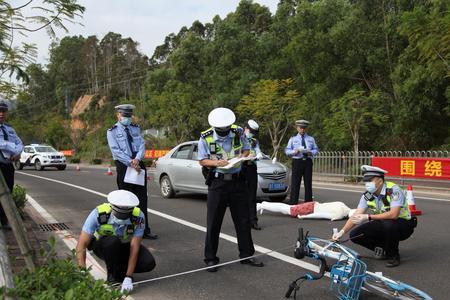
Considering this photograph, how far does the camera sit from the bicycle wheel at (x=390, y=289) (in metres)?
4.12

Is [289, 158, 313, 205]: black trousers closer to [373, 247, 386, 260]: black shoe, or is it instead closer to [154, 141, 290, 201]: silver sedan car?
[154, 141, 290, 201]: silver sedan car

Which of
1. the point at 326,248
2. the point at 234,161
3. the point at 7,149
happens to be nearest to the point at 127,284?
the point at 234,161

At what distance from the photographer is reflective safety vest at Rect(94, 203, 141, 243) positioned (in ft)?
15.8

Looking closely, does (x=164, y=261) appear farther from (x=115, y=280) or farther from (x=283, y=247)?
(x=283, y=247)

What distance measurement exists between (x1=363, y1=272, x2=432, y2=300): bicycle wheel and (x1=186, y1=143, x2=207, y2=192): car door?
23.1 feet

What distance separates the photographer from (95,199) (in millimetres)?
12508

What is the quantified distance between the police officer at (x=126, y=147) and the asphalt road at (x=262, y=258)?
2.82 feet

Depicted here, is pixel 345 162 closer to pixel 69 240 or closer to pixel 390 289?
pixel 69 240

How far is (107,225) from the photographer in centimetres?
483

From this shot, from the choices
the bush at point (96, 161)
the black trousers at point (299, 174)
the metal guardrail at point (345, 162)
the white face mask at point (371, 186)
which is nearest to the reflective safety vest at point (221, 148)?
the white face mask at point (371, 186)

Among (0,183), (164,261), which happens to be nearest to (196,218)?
(164,261)

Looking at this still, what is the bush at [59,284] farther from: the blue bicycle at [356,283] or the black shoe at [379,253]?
the black shoe at [379,253]

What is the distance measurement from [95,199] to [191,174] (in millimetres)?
2690

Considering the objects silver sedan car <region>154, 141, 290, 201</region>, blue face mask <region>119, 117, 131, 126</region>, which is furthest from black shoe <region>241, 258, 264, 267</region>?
silver sedan car <region>154, 141, 290, 201</region>
